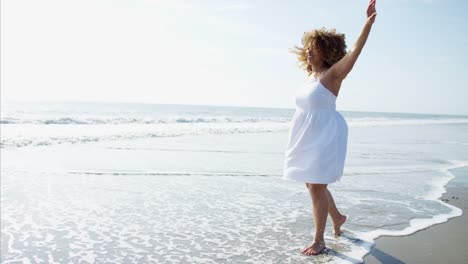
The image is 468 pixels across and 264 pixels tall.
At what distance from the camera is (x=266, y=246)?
408cm

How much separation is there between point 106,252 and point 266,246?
1.46 meters

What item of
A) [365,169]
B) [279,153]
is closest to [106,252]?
[365,169]

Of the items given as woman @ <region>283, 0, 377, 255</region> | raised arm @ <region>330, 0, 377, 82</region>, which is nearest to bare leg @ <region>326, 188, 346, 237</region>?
woman @ <region>283, 0, 377, 255</region>

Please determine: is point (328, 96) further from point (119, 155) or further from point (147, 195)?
point (119, 155)

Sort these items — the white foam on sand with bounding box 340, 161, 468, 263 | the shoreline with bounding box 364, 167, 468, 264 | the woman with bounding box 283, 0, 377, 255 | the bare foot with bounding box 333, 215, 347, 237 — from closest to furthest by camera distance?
the woman with bounding box 283, 0, 377, 255 < the shoreline with bounding box 364, 167, 468, 264 < the white foam on sand with bounding box 340, 161, 468, 263 < the bare foot with bounding box 333, 215, 347, 237

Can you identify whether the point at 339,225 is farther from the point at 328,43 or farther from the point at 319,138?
the point at 328,43

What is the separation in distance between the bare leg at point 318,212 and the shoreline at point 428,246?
42 cm

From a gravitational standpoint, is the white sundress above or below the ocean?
above

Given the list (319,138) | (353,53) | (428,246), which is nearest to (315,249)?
(319,138)

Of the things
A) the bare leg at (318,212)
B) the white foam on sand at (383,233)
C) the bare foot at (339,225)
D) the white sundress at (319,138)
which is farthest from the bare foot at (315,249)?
the white sundress at (319,138)

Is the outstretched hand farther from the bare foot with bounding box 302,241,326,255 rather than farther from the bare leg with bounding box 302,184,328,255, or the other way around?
the bare foot with bounding box 302,241,326,255

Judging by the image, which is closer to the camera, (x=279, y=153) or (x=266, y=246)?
(x=266, y=246)

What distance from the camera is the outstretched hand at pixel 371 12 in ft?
11.1

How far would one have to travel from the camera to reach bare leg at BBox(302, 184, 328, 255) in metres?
3.73
